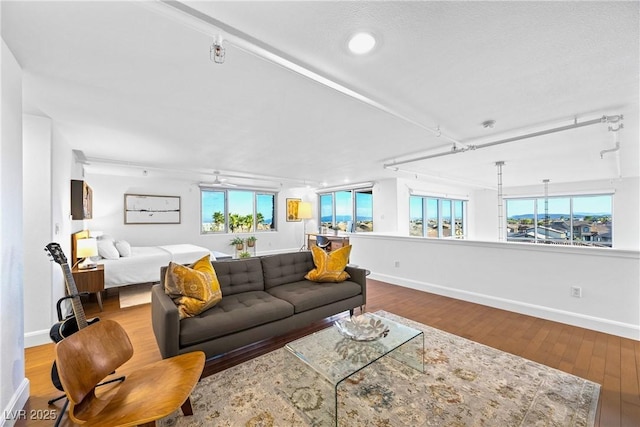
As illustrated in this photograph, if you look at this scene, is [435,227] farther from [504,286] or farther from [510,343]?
[510,343]

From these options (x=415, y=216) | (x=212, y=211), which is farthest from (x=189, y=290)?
(x=415, y=216)

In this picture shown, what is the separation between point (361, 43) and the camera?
5.33 feet

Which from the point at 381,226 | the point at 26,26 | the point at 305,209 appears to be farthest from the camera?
the point at 305,209

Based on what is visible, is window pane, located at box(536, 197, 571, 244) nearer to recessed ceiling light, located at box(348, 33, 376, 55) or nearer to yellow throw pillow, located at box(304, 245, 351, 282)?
yellow throw pillow, located at box(304, 245, 351, 282)

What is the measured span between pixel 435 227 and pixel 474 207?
112 inches

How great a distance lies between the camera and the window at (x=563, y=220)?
7.36 meters

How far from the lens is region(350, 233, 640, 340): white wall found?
2.91 m

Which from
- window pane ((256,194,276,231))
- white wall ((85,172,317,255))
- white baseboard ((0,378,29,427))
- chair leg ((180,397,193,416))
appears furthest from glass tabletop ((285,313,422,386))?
window pane ((256,194,276,231))

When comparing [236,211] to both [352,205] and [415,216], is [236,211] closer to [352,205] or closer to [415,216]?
[352,205]

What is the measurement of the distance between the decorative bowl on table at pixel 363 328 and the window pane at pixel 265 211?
6.95 m

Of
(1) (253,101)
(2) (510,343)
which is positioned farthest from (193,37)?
(2) (510,343)

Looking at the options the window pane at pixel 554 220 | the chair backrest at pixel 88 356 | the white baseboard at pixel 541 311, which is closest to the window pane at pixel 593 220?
the window pane at pixel 554 220

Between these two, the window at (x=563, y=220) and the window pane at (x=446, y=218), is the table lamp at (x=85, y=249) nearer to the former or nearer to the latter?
the window pane at (x=446, y=218)

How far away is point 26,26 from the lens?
1503 millimetres
